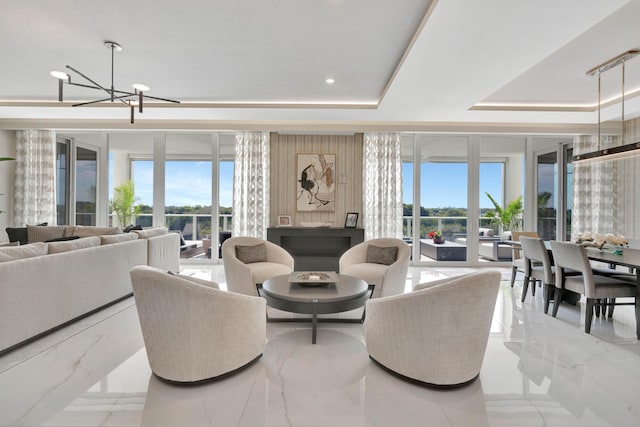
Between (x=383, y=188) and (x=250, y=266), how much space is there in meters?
3.27

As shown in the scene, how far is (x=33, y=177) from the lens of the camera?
616 cm

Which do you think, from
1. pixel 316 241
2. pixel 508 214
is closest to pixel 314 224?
pixel 316 241

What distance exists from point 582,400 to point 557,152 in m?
5.94

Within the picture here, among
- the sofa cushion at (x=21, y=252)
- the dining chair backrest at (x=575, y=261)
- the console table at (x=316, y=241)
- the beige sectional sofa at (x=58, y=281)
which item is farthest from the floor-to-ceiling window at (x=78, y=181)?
the dining chair backrest at (x=575, y=261)

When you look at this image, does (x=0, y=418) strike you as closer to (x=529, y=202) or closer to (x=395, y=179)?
(x=395, y=179)

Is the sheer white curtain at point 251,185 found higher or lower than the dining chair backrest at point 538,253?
higher

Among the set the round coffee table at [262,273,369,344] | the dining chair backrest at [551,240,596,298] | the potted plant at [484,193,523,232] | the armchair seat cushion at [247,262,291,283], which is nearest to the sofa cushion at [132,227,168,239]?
the armchair seat cushion at [247,262,291,283]

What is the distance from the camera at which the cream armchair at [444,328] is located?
6.43ft

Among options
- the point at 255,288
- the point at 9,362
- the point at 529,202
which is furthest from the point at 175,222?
the point at 529,202

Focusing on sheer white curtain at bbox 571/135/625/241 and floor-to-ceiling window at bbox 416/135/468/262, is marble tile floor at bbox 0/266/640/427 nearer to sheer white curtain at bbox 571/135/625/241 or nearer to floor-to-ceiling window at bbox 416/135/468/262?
floor-to-ceiling window at bbox 416/135/468/262

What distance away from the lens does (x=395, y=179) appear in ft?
20.5

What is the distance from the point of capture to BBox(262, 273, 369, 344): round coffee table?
8.60 ft

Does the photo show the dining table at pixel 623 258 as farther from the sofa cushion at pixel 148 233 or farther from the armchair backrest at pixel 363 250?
the sofa cushion at pixel 148 233

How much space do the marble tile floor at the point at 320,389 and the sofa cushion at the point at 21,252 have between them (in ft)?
2.39
